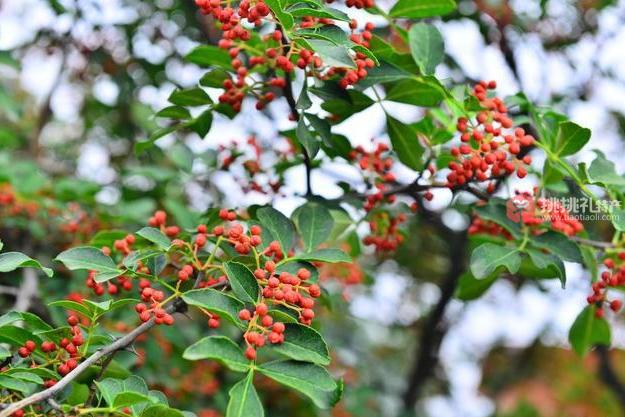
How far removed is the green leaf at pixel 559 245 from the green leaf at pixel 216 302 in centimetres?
70

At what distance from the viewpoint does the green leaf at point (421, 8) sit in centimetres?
170

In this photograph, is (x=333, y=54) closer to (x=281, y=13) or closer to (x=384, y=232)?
(x=281, y=13)

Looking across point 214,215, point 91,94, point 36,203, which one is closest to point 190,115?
point 214,215

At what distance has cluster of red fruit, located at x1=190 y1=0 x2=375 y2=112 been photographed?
4.65 ft

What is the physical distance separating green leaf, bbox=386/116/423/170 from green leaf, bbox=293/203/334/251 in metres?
0.23

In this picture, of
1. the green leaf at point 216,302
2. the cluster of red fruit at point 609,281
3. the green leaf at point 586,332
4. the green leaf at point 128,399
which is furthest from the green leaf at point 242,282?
the green leaf at point 586,332

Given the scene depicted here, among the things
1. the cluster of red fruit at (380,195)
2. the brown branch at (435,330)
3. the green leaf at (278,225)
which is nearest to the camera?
the green leaf at (278,225)

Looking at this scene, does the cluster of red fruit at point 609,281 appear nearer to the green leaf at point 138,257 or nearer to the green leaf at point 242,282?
the green leaf at point 242,282

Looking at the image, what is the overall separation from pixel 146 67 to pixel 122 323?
116cm

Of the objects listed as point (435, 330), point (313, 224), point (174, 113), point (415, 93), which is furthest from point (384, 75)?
point (435, 330)

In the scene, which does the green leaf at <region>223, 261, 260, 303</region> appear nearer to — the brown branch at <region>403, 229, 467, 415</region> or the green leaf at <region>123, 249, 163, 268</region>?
the green leaf at <region>123, 249, 163, 268</region>

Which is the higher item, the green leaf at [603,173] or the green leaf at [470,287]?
the green leaf at [603,173]

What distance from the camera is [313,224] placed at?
5.32ft

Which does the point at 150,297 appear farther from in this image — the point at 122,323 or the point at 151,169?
the point at 151,169
